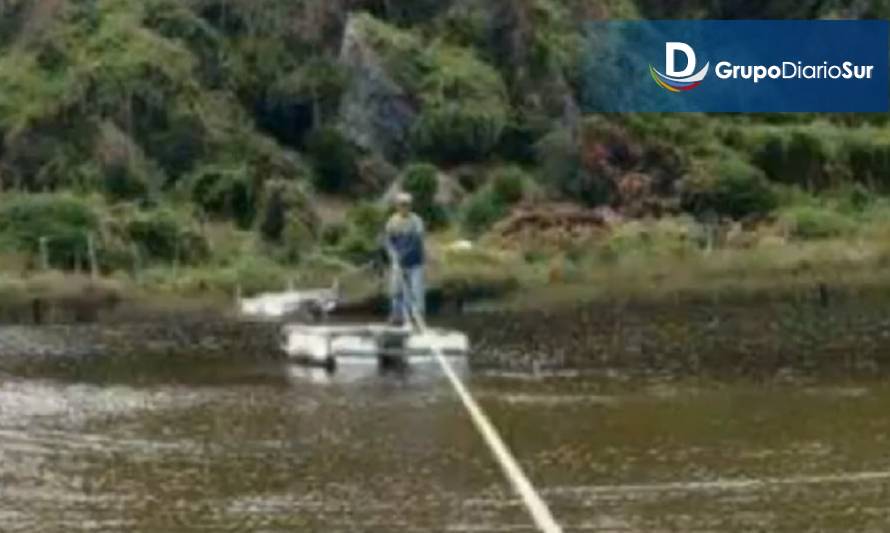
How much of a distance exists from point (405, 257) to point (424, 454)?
7.13 meters

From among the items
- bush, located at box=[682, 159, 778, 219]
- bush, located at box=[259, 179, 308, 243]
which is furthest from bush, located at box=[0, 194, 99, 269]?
bush, located at box=[682, 159, 778, 219]

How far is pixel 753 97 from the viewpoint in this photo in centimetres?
4356

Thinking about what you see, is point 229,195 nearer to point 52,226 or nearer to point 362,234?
point 362,234

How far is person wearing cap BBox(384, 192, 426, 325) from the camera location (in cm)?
1955

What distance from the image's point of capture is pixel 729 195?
127 feet

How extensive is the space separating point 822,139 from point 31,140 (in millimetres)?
16057

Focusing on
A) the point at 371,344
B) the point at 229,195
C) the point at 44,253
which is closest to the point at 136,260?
the point at 44,253

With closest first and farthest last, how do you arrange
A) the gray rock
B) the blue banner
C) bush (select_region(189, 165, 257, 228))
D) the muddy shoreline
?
the muddy shoreline → bush (select_region(189, 165, 257, 228)) → the gray rock → the blue banner

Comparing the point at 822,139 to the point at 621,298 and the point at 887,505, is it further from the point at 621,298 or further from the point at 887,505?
the point at 887,505

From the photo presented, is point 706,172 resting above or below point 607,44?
below

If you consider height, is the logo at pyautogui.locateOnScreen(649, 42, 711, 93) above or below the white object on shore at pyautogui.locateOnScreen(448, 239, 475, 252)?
above

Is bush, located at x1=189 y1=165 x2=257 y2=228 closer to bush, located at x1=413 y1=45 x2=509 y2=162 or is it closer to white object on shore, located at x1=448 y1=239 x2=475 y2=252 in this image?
white object on shore, located at x1=448 y1=239 x2=475 y2=252

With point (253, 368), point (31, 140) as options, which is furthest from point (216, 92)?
point (253, 368)

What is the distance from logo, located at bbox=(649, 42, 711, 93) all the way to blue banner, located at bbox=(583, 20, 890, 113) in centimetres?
2
